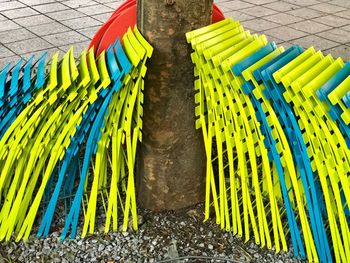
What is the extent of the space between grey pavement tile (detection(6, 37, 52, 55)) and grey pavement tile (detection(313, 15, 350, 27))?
3575 millimetres

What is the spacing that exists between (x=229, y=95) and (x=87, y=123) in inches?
29.5

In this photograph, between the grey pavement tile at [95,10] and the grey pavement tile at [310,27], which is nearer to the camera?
the grey pavement tile at [310,27]

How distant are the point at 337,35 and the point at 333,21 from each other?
621 mm

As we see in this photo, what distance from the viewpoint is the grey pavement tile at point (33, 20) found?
6.46 m

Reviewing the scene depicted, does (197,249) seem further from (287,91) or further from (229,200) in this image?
(287,91)

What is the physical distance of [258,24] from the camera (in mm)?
6730

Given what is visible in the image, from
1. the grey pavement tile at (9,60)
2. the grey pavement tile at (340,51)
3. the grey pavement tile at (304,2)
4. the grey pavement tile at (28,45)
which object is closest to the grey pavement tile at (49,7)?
the grey pavement tile at (28,45)

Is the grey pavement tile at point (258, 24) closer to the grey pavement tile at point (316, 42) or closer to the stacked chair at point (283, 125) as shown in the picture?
the grey pavement tile at point (316, 42)

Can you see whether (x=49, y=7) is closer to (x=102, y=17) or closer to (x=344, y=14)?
(x=102, y=17)

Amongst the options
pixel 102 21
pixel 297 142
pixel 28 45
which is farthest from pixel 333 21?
pixel 297 142

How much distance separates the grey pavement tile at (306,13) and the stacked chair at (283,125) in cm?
470

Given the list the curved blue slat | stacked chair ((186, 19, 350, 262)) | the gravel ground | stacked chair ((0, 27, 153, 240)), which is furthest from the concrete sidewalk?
the curved blue slat

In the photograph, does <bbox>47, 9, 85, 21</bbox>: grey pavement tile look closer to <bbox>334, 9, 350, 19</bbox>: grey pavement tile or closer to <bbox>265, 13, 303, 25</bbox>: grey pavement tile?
<bbox>265, 13, 303, 25</bbox>: grey pavement tile

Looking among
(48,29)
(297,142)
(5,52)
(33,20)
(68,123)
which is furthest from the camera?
(33,20)
